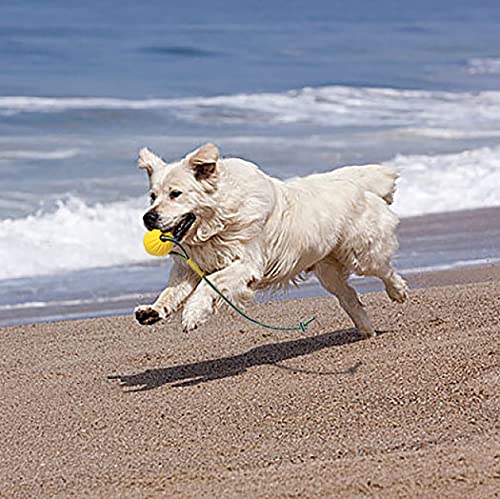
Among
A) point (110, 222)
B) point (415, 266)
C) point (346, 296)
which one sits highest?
point (346, 296)

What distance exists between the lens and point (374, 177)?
836 cm

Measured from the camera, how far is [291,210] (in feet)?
25.3

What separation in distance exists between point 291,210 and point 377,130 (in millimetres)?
16671

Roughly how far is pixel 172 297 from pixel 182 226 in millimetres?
504

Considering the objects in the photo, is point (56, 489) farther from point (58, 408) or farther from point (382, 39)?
point (382, 39)

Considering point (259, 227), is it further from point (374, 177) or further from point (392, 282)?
point (392, 282)

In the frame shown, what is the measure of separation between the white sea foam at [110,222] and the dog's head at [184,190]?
602 centimetres

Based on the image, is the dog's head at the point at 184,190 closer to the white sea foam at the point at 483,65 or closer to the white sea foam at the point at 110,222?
the white sea foam at the point at 110,222

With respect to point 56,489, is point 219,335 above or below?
below

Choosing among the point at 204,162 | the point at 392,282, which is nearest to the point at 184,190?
the point at 204,162

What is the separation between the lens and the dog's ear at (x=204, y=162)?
7082 mm

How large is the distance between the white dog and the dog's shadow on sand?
35 centimetres

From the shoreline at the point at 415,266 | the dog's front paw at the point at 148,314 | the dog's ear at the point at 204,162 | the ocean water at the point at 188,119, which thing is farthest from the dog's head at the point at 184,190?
the ocean water at the point at 188,119

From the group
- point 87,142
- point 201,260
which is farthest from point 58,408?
point 87,142
